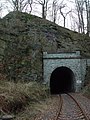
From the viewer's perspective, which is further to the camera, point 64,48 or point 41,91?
point 64,48

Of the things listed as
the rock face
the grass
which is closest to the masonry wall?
the rock face

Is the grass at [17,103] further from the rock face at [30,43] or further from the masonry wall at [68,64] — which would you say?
the masonry wall at [68,64]

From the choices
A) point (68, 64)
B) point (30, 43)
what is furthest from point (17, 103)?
point (30, 43)

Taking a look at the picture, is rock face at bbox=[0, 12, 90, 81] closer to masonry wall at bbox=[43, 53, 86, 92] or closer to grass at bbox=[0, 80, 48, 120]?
masonry wall at bbox=[43, 53, 86, 92]

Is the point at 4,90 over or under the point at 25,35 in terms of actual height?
under

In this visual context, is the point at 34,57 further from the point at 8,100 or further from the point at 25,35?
the point at 8,100

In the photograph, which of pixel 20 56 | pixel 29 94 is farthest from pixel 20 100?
pixel 20 56

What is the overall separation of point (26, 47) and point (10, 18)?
5.93 metres

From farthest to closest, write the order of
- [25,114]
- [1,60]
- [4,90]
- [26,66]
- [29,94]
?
[26,66], [1,60], [29,94], [4,90], [25,114]

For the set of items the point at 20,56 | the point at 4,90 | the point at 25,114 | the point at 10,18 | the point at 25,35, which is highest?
the point at 10,18

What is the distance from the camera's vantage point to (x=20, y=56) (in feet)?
80.7

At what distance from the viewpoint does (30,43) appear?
2638 centimetres

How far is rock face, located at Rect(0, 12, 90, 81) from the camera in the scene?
23703 millimetres

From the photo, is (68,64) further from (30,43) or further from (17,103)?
(17,103)
